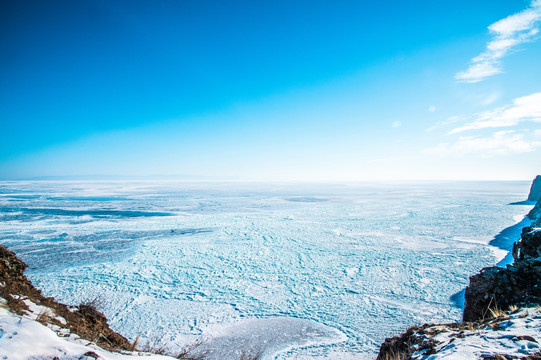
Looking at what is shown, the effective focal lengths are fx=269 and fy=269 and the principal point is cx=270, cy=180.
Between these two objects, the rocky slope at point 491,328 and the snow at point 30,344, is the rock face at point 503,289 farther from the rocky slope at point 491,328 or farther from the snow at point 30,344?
the snow at point 30,344

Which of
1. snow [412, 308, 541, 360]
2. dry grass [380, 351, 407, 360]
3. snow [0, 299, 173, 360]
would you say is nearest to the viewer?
snow [0, 299, 173, 360]

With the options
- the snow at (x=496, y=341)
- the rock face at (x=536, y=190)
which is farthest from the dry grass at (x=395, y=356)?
the rock face at (x=536, y=190)

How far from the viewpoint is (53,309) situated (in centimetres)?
320

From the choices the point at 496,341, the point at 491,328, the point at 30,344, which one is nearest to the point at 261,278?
the point at 491,328

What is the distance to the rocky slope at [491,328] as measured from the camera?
7.91 ft

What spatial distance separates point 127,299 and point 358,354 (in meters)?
6.10

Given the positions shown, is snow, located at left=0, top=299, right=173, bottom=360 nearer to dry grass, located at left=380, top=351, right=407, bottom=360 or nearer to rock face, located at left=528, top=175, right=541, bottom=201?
dry grass, located at left=380, top=351, right=407, bottom=360

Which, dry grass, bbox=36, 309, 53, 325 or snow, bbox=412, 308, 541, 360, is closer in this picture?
snow, bbox=412, 308, 541, 360

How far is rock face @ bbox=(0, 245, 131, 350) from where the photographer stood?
2.77 meters

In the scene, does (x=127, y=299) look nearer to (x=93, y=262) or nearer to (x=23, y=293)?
(x=93, y=262)

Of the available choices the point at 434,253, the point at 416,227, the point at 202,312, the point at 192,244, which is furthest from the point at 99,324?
the point at 416,227

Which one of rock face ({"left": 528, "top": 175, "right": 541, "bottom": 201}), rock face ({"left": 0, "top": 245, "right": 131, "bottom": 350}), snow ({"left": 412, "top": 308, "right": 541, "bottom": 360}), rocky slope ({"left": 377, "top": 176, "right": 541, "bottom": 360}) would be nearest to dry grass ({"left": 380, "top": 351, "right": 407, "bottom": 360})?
rocky slope ({"left": 377, "top": 176, "right": 541, "bottom": 360})

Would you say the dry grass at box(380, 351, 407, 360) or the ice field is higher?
the dry grass at box(380, 351, 407, 360)

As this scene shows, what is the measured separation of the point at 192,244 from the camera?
1300 centimetres
